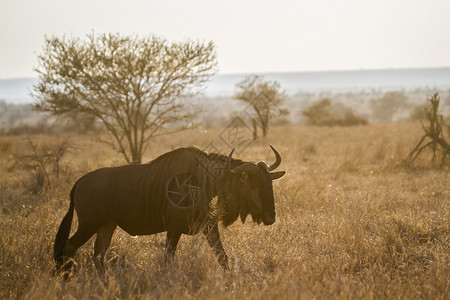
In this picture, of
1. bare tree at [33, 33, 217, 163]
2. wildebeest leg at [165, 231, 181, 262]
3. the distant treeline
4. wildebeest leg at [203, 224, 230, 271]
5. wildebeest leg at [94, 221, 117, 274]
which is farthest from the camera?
the distant treeline

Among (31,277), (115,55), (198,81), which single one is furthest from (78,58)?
(31,277)

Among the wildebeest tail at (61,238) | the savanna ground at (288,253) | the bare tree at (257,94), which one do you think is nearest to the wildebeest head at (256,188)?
the savanna ground at (288,253)

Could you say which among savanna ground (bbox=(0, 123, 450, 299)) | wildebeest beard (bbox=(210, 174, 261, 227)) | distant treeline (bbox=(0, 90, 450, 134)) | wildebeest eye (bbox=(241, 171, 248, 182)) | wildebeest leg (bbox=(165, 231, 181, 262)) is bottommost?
distant treeline (bbox=(0, 90, 450, 134))

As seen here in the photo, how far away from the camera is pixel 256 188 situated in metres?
4.33

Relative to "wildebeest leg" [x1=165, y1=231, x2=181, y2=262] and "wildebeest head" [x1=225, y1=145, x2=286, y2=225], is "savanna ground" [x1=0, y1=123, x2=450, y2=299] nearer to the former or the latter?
"wildebeest leg" [x1=165, y1=231, x2=181, y2=262]

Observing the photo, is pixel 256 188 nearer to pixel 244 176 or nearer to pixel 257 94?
pixel 244 176

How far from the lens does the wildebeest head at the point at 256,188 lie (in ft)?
14.0

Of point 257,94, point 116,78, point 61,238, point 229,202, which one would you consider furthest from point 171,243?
point 257,94

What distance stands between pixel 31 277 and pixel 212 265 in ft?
5.71

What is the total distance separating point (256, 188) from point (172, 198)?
94cm

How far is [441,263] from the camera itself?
4105 mm

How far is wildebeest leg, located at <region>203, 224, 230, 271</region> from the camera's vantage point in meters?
4.36

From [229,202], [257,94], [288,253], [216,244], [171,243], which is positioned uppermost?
[257,94]

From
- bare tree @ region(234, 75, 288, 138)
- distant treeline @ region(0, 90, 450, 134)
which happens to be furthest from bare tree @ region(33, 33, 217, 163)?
bare tree @ region(234, 75, 288, 138)
